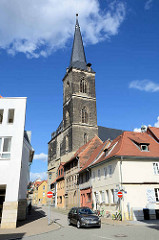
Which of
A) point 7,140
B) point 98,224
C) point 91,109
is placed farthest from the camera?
point 91,109

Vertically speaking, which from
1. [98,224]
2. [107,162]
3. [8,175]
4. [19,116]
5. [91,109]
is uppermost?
[91,109]

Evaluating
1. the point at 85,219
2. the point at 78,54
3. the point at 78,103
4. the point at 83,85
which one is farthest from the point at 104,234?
the point at 78,54

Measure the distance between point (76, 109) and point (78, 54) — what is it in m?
19.2

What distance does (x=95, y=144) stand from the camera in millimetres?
39500

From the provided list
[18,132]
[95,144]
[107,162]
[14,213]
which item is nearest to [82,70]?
[95,144]

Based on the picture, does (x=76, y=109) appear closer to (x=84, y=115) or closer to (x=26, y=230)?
(x=84, y=115)

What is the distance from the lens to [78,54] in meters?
65.6

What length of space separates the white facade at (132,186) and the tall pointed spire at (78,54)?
4407cm

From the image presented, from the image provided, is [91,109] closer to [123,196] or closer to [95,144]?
[95,144]

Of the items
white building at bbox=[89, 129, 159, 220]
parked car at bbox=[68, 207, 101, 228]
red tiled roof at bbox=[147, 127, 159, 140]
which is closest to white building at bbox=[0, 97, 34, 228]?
parked car at bbox=[68, 207, 101, 228]

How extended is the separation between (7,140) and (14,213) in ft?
18.9

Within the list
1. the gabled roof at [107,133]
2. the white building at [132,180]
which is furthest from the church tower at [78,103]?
the white building at [132,180]

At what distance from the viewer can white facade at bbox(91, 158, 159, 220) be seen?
67.5 feet

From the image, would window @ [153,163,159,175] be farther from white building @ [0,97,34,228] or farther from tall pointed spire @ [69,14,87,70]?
tall pointed spire @ [69,14,87,70]
